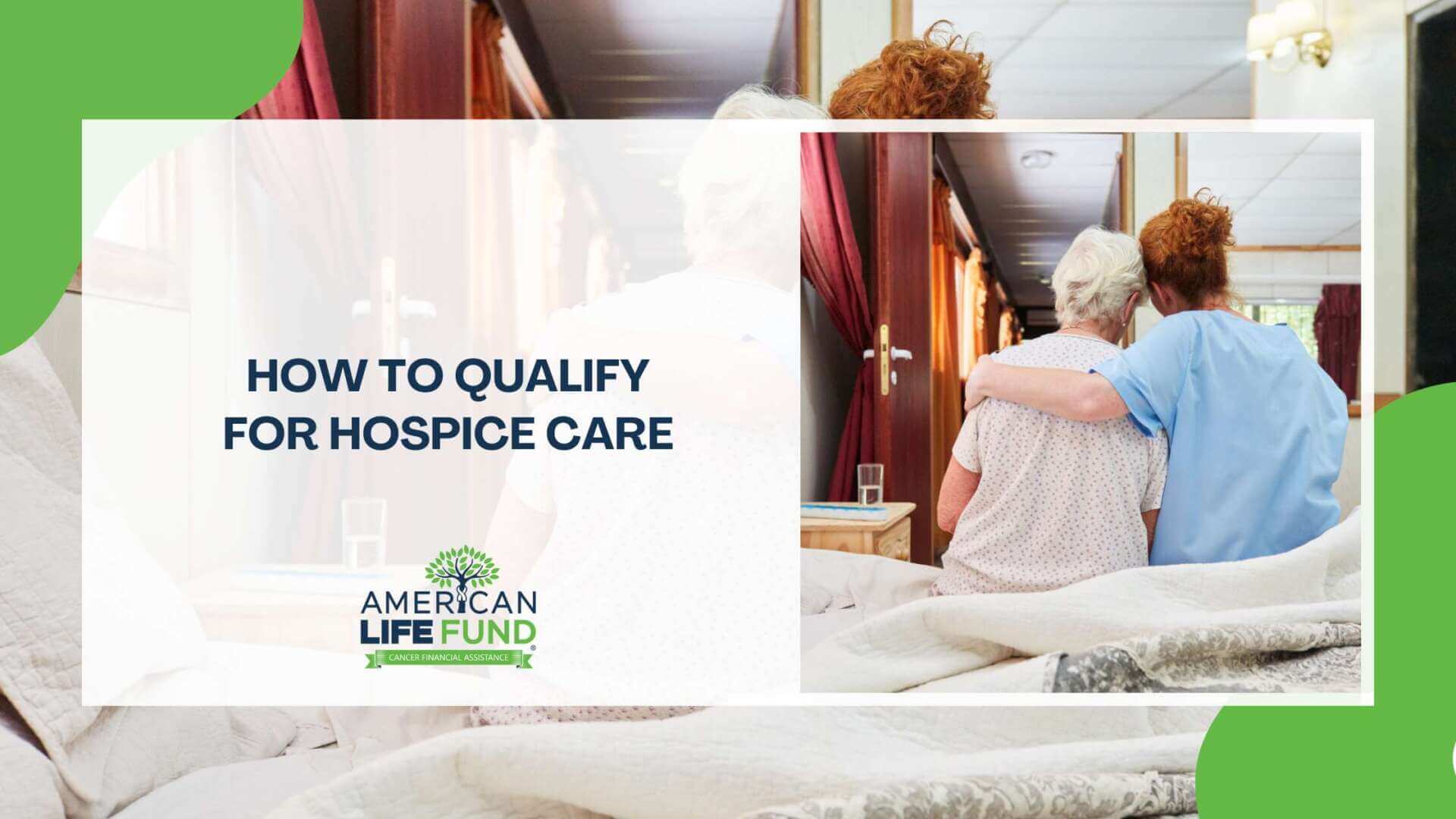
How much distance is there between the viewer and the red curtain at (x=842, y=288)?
1.40 metres

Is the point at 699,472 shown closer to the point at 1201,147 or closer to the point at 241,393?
the point at 241,393

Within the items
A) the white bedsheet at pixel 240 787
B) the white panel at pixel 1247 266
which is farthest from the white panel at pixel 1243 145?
the white bedsheet at pixel 240 787

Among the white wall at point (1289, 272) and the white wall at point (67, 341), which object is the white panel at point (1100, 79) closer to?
the white wall at point (1289, 272)

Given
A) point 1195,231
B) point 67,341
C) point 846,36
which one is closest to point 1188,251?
point 1195,231

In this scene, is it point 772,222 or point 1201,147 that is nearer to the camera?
point 772,222

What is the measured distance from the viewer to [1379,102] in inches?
102

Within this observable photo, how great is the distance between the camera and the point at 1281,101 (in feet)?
8.90

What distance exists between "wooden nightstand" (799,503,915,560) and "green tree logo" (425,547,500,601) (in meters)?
0.35

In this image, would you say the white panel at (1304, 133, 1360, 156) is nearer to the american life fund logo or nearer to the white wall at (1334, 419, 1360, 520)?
the white wall at (1334, 419, 1360, 520)

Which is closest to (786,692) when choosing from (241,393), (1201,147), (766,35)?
(241,393)

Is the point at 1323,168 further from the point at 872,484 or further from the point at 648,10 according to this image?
the point at 648,10

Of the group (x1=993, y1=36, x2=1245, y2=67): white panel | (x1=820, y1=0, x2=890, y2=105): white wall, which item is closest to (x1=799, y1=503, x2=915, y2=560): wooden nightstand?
(x1=820, y1=0, x2=890, y2=105): white wall

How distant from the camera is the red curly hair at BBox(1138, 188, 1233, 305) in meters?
1.06

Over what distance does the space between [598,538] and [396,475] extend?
8.3 inches
